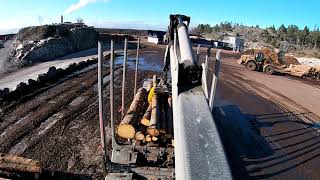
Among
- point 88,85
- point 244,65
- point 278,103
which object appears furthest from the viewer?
point 244,65

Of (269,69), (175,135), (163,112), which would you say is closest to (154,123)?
(163,112)

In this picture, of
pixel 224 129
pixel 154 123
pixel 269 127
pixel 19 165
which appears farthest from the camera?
pixel 269 127

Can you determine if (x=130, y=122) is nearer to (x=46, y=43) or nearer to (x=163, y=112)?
(x=163, y=112)

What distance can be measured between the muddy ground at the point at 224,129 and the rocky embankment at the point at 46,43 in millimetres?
14535

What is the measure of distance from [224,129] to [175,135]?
8.68m

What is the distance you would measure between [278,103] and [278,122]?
4.00 meters

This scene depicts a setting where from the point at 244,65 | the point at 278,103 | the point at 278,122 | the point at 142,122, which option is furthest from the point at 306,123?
the point at 244,65

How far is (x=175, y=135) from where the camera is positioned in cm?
653

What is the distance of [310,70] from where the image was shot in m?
31.9

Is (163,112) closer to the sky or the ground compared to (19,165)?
closer to the sky

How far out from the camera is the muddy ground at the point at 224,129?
37.3 feet

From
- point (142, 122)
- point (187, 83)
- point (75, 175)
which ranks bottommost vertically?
point (75, 175)

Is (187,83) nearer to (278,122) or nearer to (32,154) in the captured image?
(32,154)

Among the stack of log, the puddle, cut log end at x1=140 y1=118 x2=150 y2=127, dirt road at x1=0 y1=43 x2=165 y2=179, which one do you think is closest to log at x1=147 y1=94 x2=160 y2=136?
the stack of log
